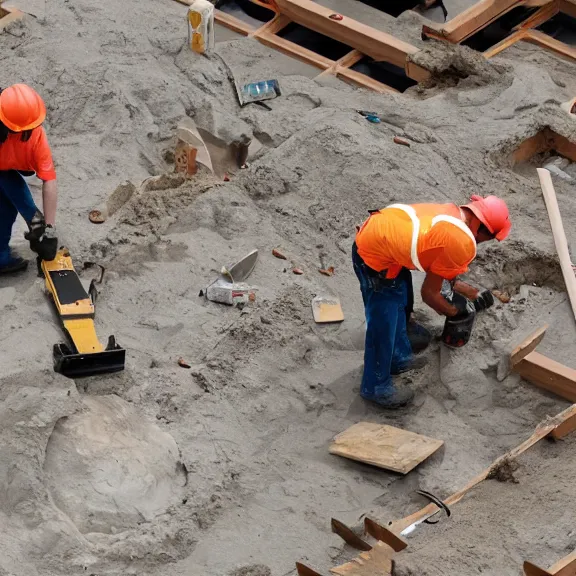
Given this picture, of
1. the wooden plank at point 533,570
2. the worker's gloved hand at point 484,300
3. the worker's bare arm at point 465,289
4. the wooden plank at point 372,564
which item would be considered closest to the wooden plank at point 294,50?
the worker's gloved hand at point 484,300

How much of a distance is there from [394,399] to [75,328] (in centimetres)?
190

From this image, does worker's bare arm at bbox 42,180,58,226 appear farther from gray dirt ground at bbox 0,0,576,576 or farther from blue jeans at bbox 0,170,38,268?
gray dirt ground at bbox 0,0,576,576

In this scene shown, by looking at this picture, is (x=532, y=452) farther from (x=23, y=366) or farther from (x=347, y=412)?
(x=23, y=366)

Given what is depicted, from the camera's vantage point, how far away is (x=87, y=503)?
5.25 metres

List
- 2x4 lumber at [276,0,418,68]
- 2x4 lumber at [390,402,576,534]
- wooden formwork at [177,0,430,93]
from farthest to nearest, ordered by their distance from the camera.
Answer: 2x4 lumber at [276,0,418,68] < wooden formwork at [177,0,430,93] < 2x4 lumber at [390,402,576,534]

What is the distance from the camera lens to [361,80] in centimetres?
916

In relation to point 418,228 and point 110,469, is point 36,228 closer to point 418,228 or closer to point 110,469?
point 110,469

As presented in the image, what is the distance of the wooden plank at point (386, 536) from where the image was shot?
4.95 m

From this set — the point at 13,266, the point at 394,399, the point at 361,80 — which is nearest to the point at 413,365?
the point at 394,399

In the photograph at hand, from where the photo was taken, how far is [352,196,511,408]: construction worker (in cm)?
569

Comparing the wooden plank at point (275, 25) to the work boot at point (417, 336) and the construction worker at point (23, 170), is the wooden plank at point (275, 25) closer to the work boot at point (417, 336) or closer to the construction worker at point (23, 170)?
the construction worker at point (23, 170)

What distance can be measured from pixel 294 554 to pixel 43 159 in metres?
2.78

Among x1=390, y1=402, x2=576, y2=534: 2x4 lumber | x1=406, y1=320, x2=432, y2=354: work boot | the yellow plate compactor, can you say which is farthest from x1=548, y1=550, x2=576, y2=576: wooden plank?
the yellow plate compactor

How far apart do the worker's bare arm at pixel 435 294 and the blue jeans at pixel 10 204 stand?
2446 millimetres
